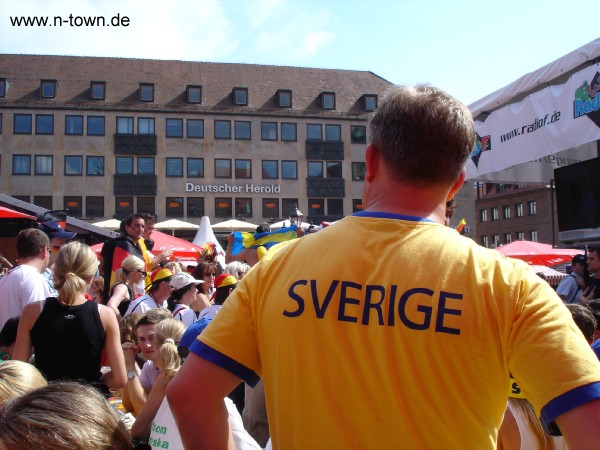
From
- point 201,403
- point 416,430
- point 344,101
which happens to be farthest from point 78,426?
point 344,101

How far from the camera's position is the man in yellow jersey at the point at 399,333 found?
1.33 m

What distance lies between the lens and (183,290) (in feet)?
22.4

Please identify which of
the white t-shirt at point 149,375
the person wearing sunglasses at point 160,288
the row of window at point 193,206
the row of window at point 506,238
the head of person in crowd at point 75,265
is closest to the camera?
the head of person in crowd at point 75,265

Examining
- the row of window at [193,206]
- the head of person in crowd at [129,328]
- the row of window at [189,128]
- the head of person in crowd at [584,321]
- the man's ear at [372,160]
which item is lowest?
the head of person in crowd at [129,328]

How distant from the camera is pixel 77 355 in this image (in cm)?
390

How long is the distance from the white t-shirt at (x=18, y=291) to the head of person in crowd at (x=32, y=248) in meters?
0.13

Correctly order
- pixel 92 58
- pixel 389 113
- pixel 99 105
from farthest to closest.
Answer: pixel 92 58 → pixel 99 105 → pixel 389 113

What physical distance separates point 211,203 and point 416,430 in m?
45.9

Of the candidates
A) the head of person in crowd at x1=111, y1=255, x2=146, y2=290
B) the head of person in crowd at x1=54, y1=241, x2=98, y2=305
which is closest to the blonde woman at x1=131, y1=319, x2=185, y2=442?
the head of person in crowd at x1=54, y1=241, x2=98, y2=305

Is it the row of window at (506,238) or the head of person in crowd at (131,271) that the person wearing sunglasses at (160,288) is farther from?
the row of window at (506,238)

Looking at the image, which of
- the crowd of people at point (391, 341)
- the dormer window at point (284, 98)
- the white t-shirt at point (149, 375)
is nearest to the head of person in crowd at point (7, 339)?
the white t-shirt at point (149, 375)

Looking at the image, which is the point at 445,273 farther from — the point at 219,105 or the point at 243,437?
the point at 219,105

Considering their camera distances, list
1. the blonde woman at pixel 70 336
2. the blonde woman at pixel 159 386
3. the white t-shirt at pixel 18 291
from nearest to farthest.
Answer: the blonde woman at pixel 159 386, the blonde woman at pixel 70 336, the white t-shirt at pixel 18 291

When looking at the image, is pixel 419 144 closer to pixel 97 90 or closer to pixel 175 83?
pixel 97 90
